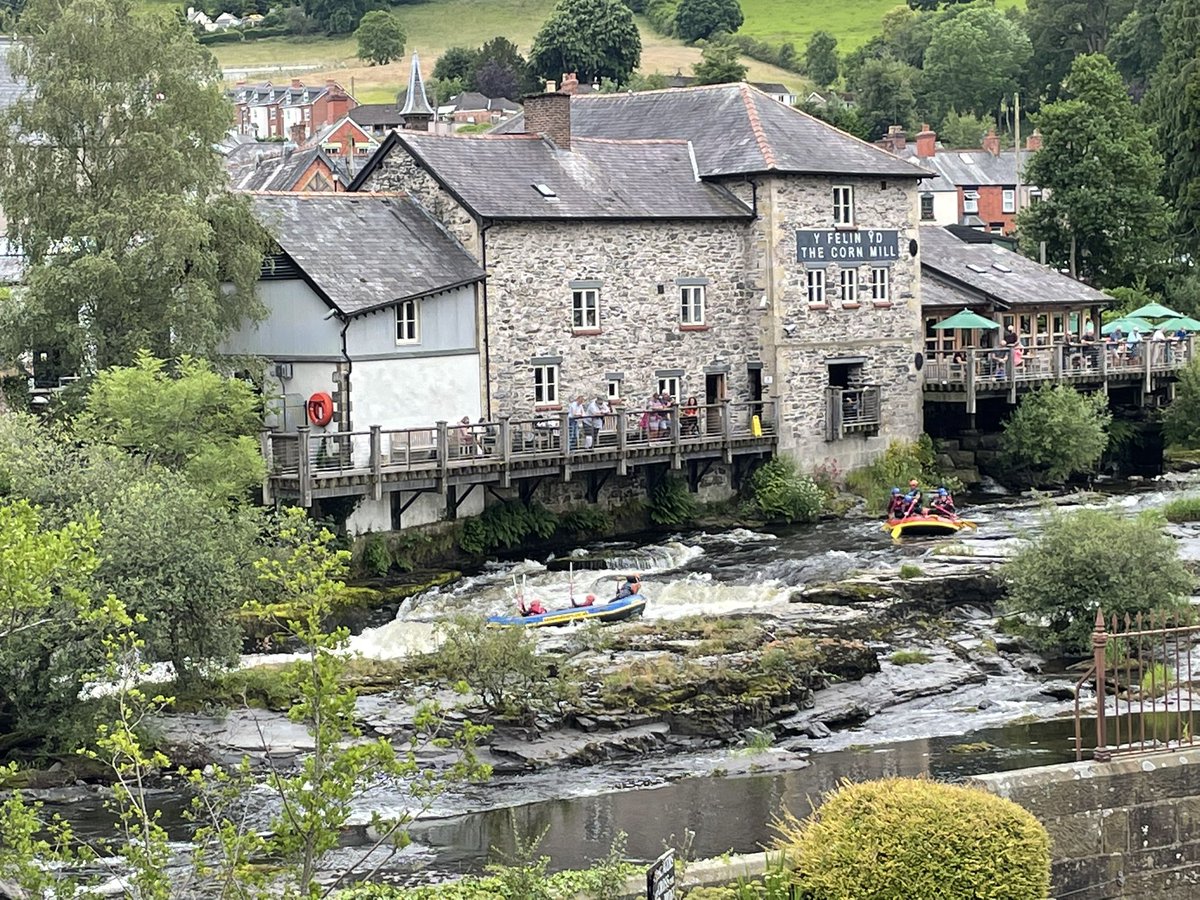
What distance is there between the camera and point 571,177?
45.0m

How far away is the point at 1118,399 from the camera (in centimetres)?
5541

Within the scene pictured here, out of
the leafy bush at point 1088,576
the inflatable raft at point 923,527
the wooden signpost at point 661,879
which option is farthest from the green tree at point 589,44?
the wooden signpost at point 661,879

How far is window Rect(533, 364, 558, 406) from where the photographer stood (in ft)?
143

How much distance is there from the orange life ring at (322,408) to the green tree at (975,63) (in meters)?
87.1

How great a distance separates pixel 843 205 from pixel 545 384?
9.35 m

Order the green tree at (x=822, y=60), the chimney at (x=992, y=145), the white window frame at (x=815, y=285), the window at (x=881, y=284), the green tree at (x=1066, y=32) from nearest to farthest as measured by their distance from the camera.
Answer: the white window frame at (x=815, y=285), the window at (x=881, y=284), the chimney at (x=992, y=145), the green tree at (x=1066, y=32), the green tree at (x=822, y=60)

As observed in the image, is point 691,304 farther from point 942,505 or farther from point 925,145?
point 925,145

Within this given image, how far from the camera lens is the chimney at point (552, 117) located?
45688 mm

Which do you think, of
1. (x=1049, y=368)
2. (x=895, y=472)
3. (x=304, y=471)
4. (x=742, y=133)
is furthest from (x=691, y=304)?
(x=304, y=471)

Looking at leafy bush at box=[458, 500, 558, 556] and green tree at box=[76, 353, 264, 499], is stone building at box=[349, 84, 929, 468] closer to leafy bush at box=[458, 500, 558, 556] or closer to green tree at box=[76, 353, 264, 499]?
leafy bush at box=[458, 500, 558, 556]

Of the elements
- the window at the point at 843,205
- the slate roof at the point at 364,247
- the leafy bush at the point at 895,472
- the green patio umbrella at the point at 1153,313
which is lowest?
the leafy bush at the point at 895,472

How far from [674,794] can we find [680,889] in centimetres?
969

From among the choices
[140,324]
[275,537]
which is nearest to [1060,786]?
[275,537]

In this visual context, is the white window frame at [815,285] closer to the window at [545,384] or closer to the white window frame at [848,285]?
the white window frame at [848,285]
